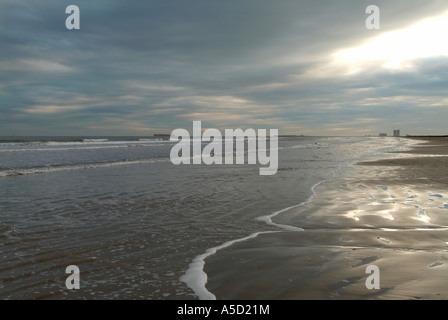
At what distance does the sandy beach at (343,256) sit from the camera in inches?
153

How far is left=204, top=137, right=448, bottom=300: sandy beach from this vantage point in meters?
3.89

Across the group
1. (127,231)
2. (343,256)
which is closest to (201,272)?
(343,256)

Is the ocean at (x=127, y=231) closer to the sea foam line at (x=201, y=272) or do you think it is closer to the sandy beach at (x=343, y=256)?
the sea foam line at (x=201, y=272)

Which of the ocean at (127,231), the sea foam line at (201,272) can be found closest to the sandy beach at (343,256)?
the sea foam line at (201,272)

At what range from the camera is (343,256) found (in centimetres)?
502

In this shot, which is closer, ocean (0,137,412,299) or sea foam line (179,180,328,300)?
sea foam line (179,180,328,300)

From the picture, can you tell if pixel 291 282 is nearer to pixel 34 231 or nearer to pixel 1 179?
pixel 34 231

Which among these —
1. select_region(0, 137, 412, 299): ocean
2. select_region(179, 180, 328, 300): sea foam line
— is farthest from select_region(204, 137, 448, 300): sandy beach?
select_region(0, 137, 412, 299): ocean

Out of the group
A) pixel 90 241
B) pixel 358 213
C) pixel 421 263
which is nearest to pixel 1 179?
pixel 90 241

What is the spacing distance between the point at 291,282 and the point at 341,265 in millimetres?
998

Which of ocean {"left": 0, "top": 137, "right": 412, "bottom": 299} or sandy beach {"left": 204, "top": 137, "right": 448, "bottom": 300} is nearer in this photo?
sandy beach {"left": 204, "top": 137, "right": 448, "bottom": 300}

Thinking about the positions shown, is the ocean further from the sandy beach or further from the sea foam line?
the sandy beach
